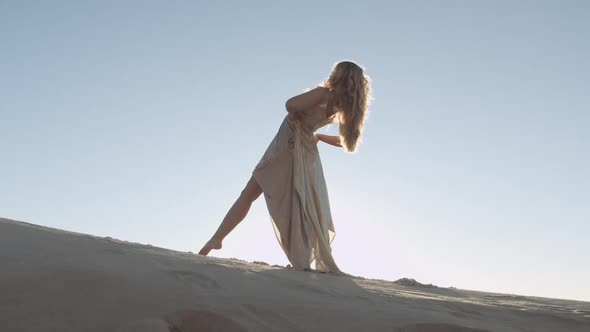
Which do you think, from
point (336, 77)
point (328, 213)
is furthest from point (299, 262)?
point (336, 77)

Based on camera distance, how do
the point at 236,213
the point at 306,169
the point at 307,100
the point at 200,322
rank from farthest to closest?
1. the point at 236,213
2. the point at 306,169
3. the point at 307,100
4. the point at 200,322

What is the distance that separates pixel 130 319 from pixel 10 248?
2.58 ft

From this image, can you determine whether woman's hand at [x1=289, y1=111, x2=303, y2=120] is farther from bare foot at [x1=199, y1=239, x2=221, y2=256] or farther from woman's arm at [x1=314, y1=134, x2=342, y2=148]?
bare foot at [x1=199, y1=239, x2=221, y2=256]

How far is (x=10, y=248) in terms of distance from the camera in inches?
91.3

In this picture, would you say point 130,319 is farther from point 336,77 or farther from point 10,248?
point 336,77

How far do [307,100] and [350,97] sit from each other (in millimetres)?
376

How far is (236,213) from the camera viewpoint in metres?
5.14

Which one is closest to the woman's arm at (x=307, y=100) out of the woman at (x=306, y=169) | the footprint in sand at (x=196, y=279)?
the woman at (x=306, y=169)

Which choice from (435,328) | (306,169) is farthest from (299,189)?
(435,328)

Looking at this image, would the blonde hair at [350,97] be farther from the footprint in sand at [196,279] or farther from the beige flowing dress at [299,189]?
the footprint in sand at [196,279]

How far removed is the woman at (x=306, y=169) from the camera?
15.4 ft

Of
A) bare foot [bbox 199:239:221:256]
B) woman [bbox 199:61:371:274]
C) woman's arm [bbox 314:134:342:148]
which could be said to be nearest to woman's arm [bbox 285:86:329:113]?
woman [bbox 199:61:371:274]

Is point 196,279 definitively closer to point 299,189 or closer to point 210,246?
point 299,189

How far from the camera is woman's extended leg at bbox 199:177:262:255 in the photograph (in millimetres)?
5039
